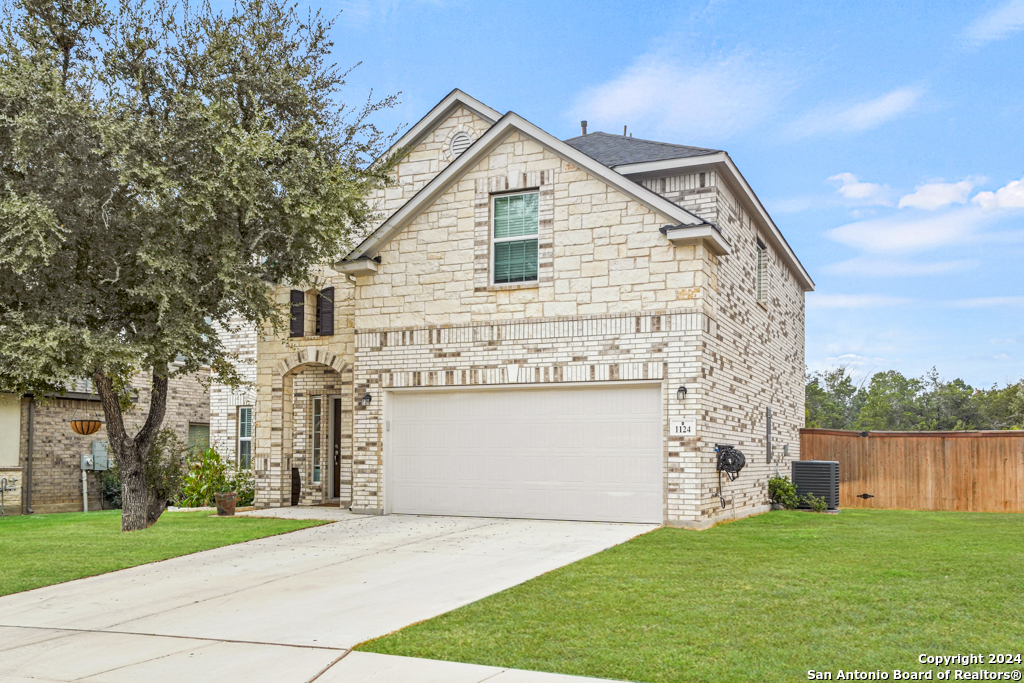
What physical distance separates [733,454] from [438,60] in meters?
11.0

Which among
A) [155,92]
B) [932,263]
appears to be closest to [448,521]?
[155,92]

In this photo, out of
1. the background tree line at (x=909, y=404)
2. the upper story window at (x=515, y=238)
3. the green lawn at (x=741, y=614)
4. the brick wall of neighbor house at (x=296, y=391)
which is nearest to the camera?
the green lawn at (x=741, y=614)

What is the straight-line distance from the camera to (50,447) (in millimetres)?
22719

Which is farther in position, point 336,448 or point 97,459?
point 97,459

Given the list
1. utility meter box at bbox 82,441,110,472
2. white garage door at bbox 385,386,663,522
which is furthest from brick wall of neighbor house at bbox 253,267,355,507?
utility meter box at bbox 82,441,110,472

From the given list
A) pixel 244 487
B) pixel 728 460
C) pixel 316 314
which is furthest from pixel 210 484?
pixel 728 460

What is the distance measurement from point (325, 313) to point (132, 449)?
15.1 feet

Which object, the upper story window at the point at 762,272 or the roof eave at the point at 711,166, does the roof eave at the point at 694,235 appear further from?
the upper story window at the point at 762,272

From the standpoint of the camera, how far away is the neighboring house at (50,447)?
21.6 meters

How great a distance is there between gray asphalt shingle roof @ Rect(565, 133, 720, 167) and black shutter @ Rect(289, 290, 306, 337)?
6.15 metres

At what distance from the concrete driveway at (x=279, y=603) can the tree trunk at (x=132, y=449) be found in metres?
2.80

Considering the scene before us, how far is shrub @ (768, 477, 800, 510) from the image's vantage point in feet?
61.5

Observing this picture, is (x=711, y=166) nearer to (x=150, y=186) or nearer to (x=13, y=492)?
(x=150, y=186)

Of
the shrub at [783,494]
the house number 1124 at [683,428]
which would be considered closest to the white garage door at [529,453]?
the house number 1124 at [683,428]
